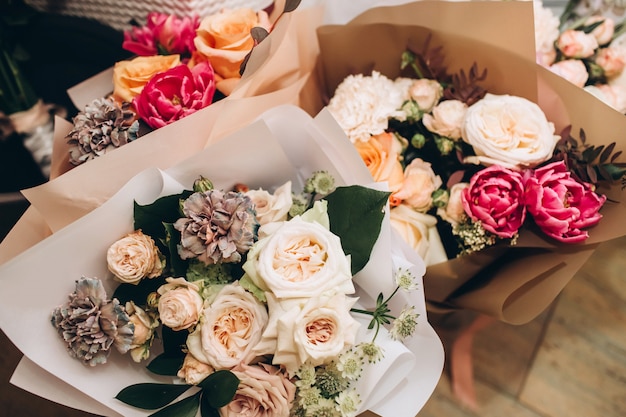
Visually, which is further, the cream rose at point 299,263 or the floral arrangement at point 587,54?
the floral arrangement at point 587,54

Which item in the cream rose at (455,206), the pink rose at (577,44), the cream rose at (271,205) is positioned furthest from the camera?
the pink rose at (577,44)

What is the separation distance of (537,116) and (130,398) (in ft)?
2.13

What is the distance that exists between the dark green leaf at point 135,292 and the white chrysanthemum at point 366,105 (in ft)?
1.19

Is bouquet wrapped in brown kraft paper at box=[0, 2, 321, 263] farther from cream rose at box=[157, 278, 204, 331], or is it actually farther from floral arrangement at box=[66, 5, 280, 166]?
cream rose at box=[157, 278, 204, 331]

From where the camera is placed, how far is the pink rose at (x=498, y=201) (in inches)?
27.9

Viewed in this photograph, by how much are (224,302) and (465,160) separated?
1.36 feet

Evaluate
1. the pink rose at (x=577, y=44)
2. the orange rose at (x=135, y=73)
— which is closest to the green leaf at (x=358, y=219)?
the orange rose at (x=135, y=73)

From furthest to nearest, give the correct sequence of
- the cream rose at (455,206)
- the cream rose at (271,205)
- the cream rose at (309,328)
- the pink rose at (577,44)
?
the pink rose at (577,44)
the cream rose at (455,206)
the cream rose at (271,205)
the cream rose at (309,328)

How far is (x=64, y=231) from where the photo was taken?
23.0 inches

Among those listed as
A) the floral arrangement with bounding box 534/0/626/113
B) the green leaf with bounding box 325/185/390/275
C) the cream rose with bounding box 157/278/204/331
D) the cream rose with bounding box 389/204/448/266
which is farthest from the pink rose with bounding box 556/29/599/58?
the cream rose with bounding box 157/278/204/331

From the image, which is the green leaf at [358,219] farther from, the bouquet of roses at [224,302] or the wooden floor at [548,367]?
the wooden floor at [548,367]

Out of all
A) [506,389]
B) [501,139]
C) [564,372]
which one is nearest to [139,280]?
[501,139]

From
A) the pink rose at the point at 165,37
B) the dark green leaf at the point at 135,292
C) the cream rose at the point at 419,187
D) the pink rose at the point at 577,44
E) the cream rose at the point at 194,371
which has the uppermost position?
the pink rose at the point at 165,37

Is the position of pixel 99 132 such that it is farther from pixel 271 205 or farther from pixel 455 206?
pixel 455 206
